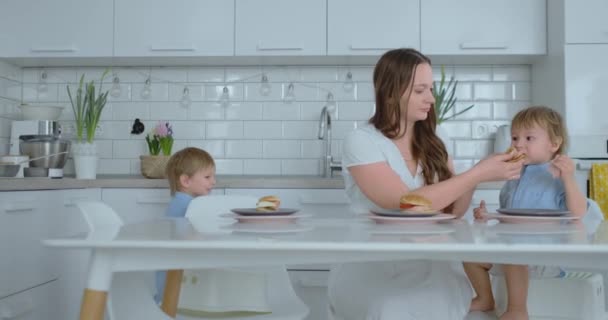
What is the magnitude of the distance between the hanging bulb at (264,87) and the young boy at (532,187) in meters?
1.88

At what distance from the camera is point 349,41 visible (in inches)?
129

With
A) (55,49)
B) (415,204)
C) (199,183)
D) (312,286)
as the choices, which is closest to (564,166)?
(415,204)

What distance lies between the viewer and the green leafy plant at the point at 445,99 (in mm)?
3342

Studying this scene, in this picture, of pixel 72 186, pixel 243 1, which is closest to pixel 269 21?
pixel 243 1

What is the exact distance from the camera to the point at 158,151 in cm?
340

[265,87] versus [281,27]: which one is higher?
[281,27]

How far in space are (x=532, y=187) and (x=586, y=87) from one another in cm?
143

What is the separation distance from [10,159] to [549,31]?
8.55 feet

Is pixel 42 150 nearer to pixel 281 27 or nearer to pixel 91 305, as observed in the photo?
pixel 281 27

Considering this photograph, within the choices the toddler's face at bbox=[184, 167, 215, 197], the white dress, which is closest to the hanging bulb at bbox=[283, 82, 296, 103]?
the toddler's face at bbox=[184, 167, 215, 197]

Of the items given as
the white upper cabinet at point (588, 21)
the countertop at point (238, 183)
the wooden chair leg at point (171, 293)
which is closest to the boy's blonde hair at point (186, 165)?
the countertop at point (238, 183)

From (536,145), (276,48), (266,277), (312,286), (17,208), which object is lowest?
(312,286)

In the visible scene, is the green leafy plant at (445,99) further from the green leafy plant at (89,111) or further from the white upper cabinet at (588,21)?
the green leafy plant at (89,111)

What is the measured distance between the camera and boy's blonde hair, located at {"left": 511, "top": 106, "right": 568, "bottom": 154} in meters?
1.92
